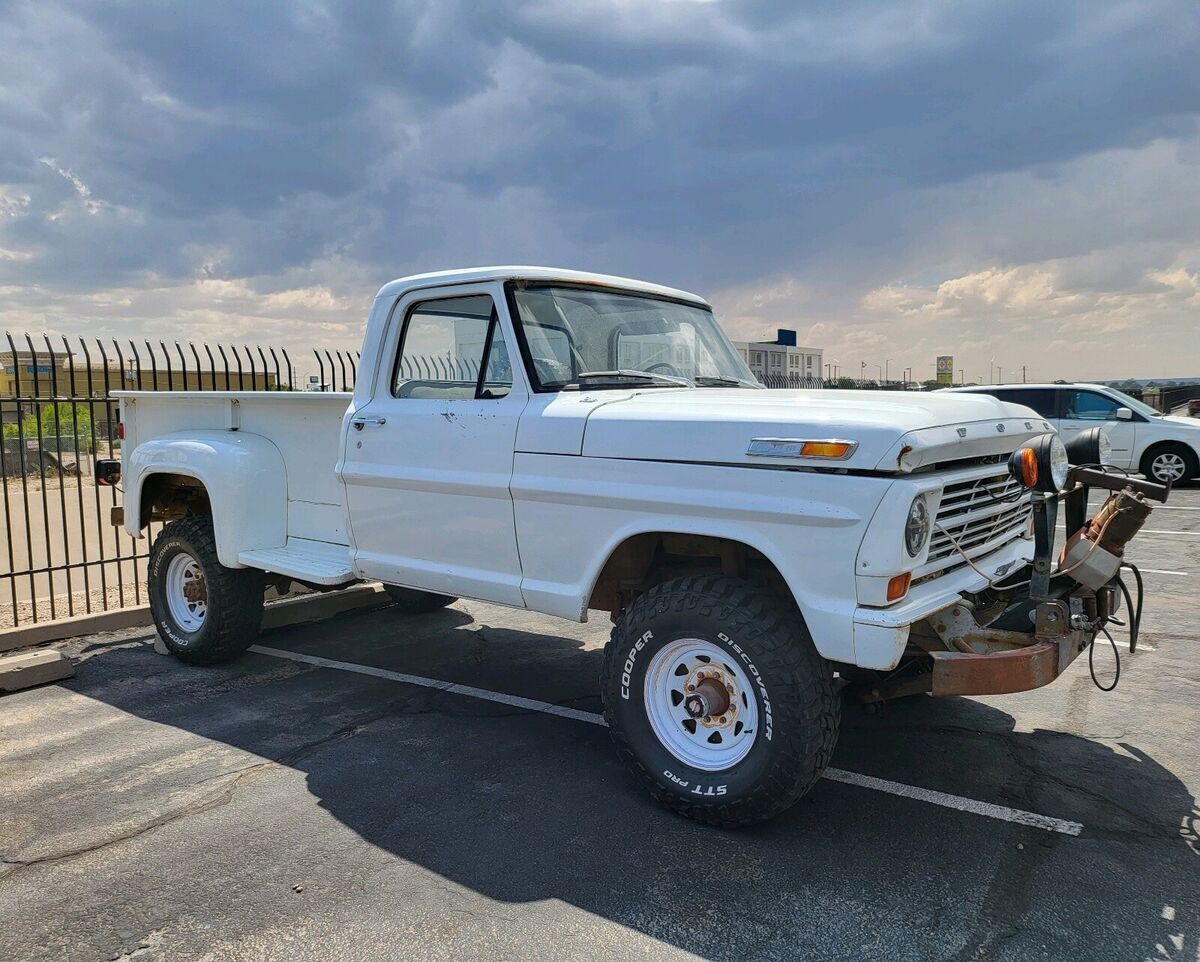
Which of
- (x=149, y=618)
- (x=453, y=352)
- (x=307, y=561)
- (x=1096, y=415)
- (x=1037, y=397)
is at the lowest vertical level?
(x=149, y=618)

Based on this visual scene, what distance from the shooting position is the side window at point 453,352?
4.42 m

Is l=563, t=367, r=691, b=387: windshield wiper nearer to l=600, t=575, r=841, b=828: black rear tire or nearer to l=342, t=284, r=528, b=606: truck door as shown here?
l=342, t=284, r=528, b=606: truck door

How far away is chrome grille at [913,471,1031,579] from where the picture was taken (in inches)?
136

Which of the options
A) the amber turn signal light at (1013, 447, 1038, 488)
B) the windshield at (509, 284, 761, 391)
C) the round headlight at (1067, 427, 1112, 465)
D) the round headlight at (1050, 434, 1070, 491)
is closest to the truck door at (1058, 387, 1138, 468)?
the windshield at (509, 284, 761, 391)

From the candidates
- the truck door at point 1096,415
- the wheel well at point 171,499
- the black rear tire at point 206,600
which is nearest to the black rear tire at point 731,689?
the black rear tire at point 206,600

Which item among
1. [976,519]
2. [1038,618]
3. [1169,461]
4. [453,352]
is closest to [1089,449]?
[976,519]

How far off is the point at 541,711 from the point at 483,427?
1712mm

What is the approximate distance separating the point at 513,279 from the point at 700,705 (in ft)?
7.29

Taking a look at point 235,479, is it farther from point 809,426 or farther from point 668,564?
point 809,426

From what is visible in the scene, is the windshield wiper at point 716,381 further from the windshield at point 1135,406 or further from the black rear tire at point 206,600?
the windshield at point 1135,406

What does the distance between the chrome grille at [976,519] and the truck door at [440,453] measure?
186 centimetres

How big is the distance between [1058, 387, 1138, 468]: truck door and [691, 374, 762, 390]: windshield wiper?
11.9 m

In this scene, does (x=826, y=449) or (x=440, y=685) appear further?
(x=440, y=685)

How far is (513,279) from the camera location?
4426 mm
